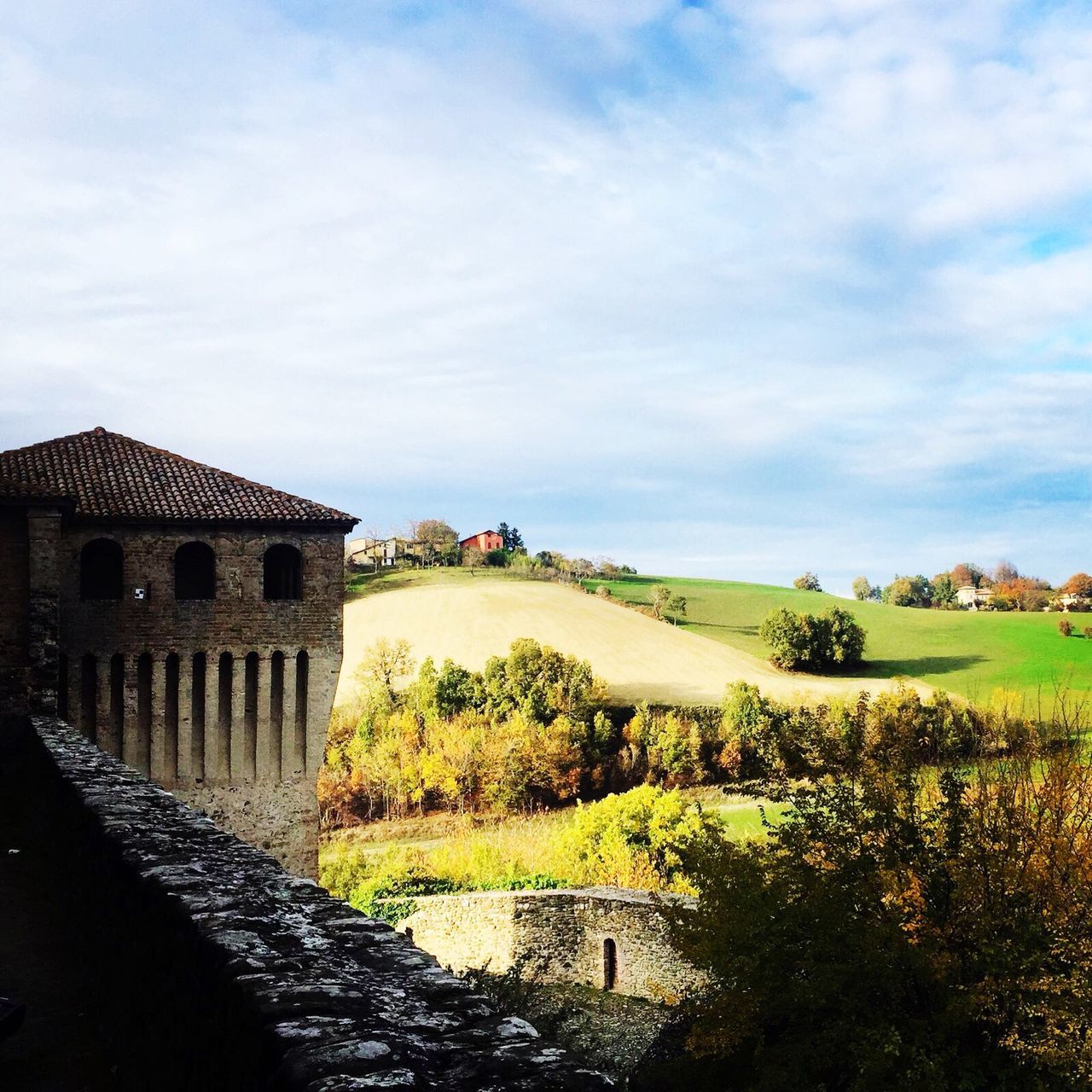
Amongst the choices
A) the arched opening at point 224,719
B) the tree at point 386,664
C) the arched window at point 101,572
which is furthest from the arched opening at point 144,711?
the tree at point 386,664

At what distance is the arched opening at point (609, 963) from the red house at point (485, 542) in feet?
193

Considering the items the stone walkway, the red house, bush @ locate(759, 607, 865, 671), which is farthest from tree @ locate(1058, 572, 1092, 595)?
the stone walkway

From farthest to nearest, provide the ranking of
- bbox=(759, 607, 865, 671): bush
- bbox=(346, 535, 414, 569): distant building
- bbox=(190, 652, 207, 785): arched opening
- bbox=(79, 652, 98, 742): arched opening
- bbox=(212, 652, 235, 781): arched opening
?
bbox=(346, 535, 414, 569): distant building
bbox=(759, 607, 865, 671): bush
bbox=(212, 652, 235, 781): arched opening
bbox=(190, 652, 207, 785): arched opening
bbox=(79, 652, 98, 742): arched opening

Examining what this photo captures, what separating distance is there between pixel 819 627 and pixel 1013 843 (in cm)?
5434

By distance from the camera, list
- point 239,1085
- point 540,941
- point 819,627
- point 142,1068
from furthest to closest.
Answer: point 819,627 → point 540,941 → point 142,1068 → point 239,1085

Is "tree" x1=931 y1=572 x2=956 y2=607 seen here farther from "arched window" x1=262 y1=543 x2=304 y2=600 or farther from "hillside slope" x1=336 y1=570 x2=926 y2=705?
"arched window" x1=262 y1=543 x2=304 y2=600

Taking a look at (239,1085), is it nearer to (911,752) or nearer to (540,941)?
(911,752)

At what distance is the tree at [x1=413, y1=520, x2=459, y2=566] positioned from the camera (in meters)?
81.5

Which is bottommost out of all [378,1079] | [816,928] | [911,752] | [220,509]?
[816,928]

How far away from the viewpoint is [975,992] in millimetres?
14531

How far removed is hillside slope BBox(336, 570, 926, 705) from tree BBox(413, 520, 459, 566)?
644 centimetres

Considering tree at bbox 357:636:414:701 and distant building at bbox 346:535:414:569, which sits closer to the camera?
tree at bbox 357:636:414:701

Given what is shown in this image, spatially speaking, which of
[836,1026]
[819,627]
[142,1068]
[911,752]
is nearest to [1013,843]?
[911,752]

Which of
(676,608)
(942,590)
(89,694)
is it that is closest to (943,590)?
(942,590)
